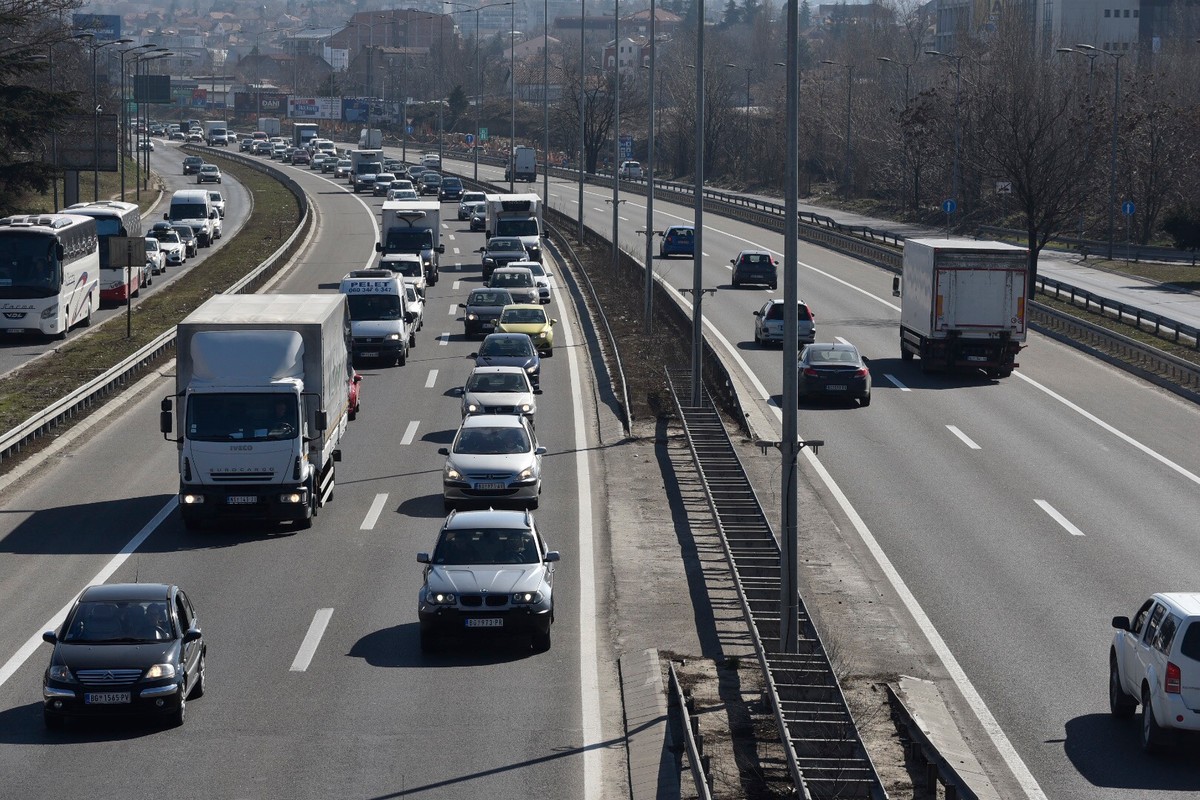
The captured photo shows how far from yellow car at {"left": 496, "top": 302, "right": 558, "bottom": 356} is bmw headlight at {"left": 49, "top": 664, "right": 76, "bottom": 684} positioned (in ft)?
91.7

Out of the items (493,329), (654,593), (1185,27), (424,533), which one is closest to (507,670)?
(654,593)

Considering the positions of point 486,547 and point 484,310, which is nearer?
point 486,547

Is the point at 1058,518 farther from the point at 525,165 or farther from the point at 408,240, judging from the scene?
the point at 525,165

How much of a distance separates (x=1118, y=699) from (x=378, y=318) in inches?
1117

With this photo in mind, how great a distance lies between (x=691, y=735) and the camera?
13641mm

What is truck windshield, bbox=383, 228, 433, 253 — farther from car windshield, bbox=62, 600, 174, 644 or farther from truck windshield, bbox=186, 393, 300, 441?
car windshield, bbox=62, 600, 174, 644

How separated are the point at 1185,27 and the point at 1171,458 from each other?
409 feet

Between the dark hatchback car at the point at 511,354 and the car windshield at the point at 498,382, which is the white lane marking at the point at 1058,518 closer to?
the car windshield at the point at 498,382

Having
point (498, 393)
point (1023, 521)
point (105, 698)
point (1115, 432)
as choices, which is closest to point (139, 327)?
point (498, 393)

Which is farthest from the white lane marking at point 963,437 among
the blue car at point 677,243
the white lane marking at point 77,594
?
the blue car at point 677,243

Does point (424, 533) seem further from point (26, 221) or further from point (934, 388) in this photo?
point (26, 221)

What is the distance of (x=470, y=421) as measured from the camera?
27.5 metres

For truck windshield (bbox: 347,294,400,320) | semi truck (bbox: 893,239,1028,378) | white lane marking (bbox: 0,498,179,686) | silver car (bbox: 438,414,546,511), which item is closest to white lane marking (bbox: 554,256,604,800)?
silver car (bbox: 438,414,546,511)

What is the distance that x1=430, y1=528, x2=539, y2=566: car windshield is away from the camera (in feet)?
63.3
